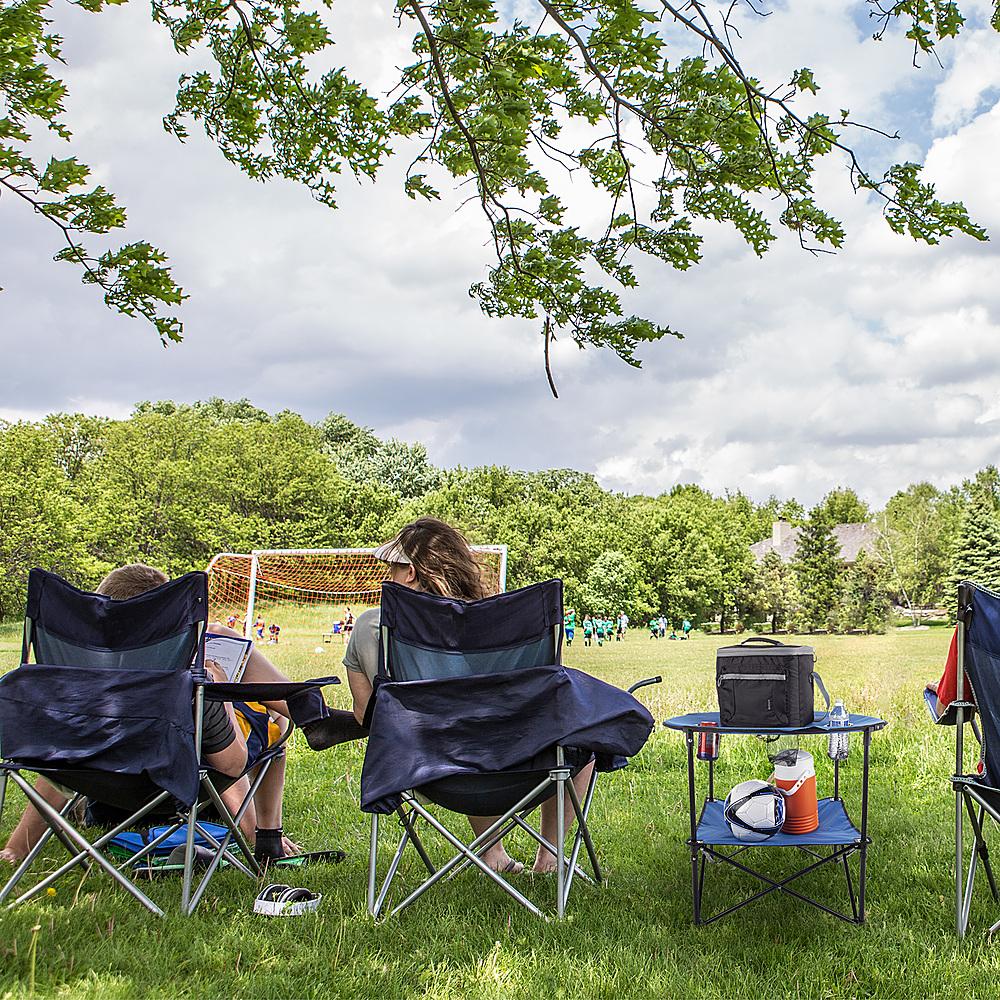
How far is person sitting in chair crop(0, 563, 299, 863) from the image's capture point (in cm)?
264

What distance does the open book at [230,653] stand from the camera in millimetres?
2946

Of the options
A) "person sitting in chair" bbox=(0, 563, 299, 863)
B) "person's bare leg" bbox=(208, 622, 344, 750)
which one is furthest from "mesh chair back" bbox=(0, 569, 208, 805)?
"person's bare leg" bbox=(208, 622, 344, 750)

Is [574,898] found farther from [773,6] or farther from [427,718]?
[773,6]

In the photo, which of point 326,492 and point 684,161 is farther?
point 326,492

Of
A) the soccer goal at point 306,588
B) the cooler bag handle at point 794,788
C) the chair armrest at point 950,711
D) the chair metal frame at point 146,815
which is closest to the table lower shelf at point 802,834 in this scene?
the cooler bag handle at point 794,788

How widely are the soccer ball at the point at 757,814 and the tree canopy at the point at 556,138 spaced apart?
1.43 meters

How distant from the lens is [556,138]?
3.57m

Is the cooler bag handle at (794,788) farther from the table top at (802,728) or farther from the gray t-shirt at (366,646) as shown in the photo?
the gray t-shirt at (366,646)

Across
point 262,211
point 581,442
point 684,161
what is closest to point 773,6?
point 684,161

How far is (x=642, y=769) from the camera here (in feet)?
15.2

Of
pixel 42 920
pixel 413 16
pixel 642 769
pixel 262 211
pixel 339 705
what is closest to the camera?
pixel 42 920

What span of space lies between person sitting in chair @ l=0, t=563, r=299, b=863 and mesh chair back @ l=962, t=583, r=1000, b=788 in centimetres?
196

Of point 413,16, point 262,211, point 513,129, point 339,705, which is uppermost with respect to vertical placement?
point 262,211

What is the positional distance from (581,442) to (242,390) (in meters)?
14.3
